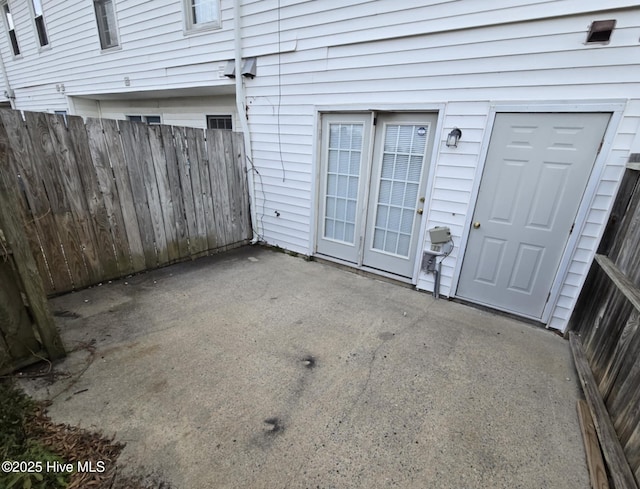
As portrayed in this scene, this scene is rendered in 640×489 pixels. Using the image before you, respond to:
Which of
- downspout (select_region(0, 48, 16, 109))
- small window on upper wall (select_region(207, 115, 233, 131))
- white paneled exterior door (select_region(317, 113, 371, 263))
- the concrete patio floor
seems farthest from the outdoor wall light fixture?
downspout (select_region(0, 48, 16, 109))

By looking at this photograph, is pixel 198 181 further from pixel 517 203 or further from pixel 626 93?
pixel 626 93

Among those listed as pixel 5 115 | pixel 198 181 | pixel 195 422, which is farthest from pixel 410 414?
pixel 5 115

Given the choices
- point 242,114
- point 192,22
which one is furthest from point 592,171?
point 192,22

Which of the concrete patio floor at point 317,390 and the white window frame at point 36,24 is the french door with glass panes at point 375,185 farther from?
the white window frame at point 36,24

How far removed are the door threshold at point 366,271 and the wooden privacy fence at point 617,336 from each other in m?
1.72

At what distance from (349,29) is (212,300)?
11.9 ft

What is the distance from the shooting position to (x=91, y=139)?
10.0ft

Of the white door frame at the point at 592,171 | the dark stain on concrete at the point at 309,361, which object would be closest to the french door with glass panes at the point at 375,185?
the white door frame at the point at 592,171

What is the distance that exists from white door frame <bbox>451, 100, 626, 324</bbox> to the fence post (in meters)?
3.90

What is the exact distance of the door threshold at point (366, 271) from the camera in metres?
3.77

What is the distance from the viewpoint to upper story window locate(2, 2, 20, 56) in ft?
26.6

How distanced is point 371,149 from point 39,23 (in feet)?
33.0

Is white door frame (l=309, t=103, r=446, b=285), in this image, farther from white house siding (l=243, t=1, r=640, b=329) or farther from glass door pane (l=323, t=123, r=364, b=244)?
glass door pane (l=323, t=123, r=364, b=244)

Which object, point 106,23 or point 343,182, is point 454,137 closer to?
point 343,182
